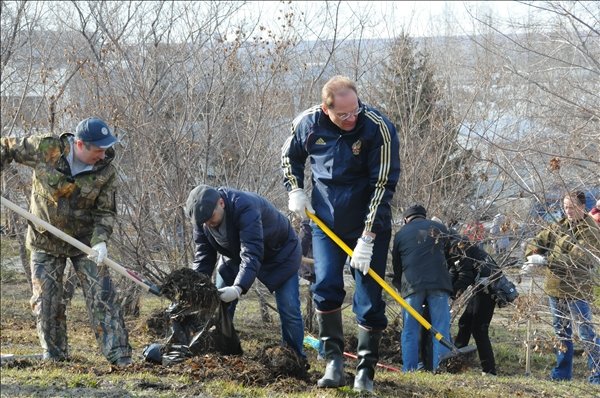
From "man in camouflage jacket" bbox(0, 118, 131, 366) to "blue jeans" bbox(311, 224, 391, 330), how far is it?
1.70m

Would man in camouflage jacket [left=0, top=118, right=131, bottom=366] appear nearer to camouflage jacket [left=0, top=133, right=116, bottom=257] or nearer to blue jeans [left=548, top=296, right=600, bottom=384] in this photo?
camouflage jacket [left=0, top=133, right=116, bottom=257]

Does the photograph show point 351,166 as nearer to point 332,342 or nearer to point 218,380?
point 332,342

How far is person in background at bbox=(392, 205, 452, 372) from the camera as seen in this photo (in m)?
8.67

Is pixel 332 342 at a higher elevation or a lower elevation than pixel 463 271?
higher

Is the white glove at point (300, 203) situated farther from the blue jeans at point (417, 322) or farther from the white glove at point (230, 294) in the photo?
the blue jeans at point (417, 322)

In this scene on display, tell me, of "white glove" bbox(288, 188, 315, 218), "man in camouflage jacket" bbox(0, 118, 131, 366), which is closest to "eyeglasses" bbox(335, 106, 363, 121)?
"white glove" bbox(288, 188, 315, 218)

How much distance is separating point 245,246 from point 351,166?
1.19 metres

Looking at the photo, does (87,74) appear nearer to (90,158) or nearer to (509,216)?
(90,158)

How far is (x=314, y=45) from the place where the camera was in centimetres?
1203

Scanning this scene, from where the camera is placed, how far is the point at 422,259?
28.5 ft

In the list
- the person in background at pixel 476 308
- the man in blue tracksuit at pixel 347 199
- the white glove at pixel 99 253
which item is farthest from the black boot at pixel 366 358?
the person in background at pixel 476 308

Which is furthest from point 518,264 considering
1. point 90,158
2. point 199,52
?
point 199,52

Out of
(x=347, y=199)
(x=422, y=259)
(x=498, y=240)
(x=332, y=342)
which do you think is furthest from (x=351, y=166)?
(x=498, y=240)

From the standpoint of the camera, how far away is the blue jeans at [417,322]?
8.74 m
